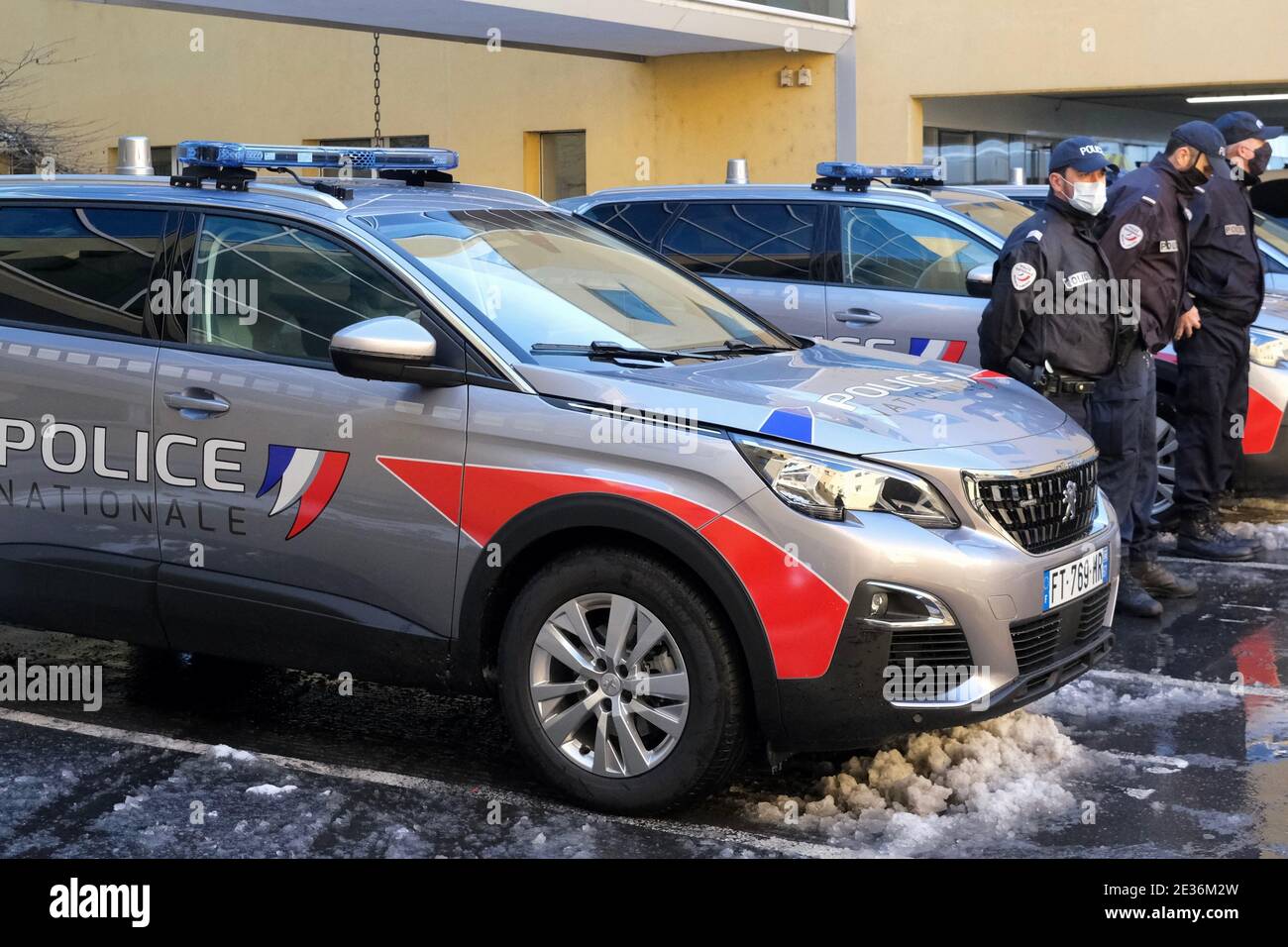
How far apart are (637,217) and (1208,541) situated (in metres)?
3.58

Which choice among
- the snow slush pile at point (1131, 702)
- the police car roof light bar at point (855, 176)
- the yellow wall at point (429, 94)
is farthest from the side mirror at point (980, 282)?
the yellow wall at point (429, 94)

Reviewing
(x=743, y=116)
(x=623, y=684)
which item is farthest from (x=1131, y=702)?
(x=743, y=116)

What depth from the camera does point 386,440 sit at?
449cm

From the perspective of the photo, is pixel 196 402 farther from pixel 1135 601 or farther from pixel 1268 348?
pixel 1268 348

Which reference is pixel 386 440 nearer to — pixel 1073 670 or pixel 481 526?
pixel 481 526

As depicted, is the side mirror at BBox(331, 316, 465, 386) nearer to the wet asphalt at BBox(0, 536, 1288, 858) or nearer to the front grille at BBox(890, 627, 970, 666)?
the wet asphalt at BBox(0, 536, 1288, 858)

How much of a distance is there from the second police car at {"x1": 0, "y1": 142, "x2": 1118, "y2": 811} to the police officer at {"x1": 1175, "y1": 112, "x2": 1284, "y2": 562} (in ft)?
9.23

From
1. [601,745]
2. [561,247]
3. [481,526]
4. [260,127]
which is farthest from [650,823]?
[260,127]

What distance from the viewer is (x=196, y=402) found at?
15.6 ft

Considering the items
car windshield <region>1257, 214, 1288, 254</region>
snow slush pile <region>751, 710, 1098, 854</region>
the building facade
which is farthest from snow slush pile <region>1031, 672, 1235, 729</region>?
the building facade

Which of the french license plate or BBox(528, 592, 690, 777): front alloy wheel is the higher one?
the french license plate

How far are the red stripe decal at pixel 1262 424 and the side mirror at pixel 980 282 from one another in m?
1.63

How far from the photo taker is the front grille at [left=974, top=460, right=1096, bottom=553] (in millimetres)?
4246
